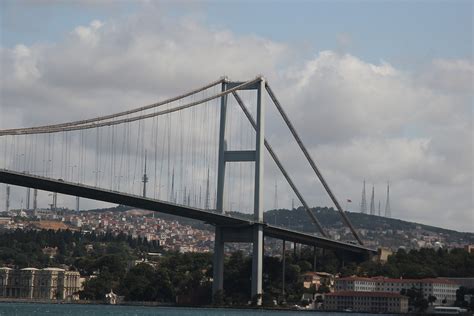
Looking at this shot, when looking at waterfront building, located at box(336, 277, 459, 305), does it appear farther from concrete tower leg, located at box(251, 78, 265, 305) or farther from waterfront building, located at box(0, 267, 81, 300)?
waterfront building, located at box(0, 267, 81, 300)

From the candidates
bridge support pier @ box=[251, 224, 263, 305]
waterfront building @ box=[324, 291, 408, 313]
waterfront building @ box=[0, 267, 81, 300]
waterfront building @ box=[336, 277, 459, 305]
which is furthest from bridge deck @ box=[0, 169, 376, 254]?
waterfront building @ box=[0, 267, 81, 300]

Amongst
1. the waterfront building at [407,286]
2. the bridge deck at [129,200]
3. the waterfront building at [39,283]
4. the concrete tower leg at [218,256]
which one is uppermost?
the bridge deck at [129,200]

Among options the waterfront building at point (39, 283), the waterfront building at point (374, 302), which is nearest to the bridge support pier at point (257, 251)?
the waterfront building at point (374, 302)

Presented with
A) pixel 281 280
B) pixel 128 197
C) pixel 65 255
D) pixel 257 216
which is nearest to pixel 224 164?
pixel 257 216

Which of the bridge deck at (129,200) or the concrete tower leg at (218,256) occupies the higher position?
the bridge deck at (129,200)

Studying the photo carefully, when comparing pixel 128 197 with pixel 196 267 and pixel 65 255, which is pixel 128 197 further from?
pixel 65 255

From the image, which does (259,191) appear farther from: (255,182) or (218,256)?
(218,256)

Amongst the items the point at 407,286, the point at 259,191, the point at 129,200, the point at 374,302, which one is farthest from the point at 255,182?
the point at 407,286

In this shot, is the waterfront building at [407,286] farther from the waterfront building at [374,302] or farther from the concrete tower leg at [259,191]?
the concrete tower leg at [259,191]
